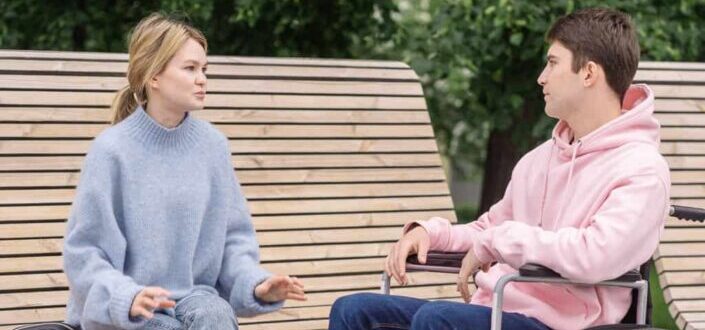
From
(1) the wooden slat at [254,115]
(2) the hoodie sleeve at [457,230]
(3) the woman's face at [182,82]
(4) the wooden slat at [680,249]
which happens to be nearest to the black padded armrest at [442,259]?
(2) the hoodie sleeve at [457,230]

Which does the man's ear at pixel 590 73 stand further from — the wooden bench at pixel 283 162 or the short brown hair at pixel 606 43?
the wooden bench at pixel 283 162

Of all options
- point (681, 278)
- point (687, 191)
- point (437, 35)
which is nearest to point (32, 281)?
point (681, 278)

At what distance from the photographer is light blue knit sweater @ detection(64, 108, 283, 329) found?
148 inches

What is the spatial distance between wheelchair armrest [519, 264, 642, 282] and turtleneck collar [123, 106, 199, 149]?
0.94 m

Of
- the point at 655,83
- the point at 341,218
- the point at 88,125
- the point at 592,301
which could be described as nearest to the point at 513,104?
the point at 655,83

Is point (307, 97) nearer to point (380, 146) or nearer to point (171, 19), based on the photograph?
point (380, 146)

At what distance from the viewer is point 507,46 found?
7.75 m

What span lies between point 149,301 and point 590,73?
1299mm

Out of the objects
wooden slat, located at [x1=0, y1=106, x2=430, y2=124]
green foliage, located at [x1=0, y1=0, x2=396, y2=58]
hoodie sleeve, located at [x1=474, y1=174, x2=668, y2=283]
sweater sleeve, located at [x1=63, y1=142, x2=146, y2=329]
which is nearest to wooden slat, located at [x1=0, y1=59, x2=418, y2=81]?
wooden slat, located at [x1=0, y1=106, x2=430, y2=124]

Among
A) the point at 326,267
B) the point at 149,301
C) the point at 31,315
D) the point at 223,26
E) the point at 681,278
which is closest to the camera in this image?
the point at 149,301

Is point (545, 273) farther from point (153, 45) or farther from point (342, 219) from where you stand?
point (342, 219)

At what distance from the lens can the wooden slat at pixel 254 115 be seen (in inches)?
201

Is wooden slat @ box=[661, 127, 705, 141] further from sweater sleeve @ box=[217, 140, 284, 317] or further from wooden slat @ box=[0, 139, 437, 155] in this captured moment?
sweater sleeve @ box=[217, 140, 284, 317]

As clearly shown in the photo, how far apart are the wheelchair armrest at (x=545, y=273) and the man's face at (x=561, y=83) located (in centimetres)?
46
